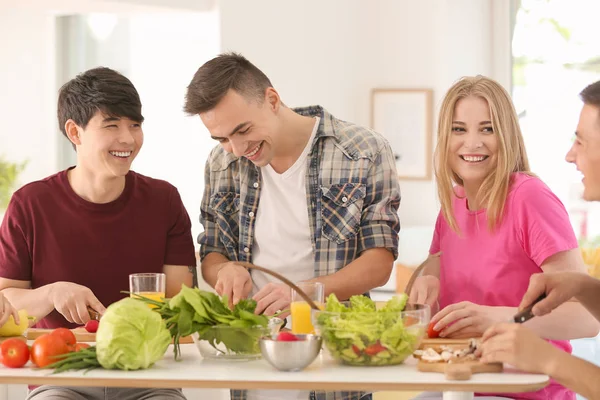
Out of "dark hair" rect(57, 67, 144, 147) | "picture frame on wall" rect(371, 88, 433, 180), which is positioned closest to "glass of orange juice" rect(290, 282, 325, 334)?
"dark hair" rect(57, 67, 144, 147)

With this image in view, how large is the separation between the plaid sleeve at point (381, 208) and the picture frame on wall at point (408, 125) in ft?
10.2

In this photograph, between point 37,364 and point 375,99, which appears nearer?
point 37,364

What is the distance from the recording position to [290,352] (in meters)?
2.11

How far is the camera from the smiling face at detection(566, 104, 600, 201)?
2.21m

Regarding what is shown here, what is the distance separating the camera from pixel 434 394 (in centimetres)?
266

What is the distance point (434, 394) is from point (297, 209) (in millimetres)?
804

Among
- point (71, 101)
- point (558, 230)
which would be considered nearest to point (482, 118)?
point (558, 230)

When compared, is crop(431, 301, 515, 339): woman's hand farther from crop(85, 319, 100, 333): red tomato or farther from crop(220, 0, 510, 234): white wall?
crop(220, 0, 510, 234): white wall

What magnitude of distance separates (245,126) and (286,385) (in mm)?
→ 1083

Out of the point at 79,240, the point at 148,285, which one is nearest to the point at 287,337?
the point at 148,285

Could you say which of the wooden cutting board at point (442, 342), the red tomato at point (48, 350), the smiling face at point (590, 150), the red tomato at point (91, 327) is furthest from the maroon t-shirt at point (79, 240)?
the smiling face at point (590, 150)

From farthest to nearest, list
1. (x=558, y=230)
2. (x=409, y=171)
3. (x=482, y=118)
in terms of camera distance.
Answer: (x=409, y=171), (x=482, y=118), (x=558, y=230)

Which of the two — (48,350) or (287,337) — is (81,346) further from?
(287,337)

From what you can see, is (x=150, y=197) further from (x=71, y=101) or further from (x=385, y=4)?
(x=385, y=4)
